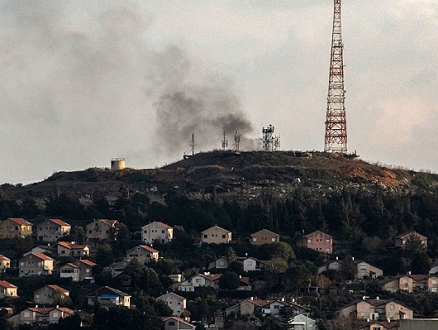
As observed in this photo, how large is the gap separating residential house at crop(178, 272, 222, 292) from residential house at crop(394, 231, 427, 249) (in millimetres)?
12000

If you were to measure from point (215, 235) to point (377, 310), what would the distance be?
1740 cm

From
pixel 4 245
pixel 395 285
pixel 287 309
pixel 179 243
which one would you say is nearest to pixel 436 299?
pixel 395 285

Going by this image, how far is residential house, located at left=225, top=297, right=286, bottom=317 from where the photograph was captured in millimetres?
78938

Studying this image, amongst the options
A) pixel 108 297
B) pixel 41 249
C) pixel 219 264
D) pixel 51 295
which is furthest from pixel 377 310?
pixel 41 249

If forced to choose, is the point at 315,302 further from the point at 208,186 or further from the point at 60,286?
the point at 208,186

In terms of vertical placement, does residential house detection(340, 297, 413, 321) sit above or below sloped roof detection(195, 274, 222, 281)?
below

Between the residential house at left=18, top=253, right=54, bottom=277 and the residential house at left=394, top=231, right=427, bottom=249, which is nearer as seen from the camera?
the residential house at left=18, top=253, right=54, bottom=277

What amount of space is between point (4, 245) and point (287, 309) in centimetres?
2795

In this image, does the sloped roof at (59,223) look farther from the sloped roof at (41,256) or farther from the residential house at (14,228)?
the sloped roof at (41,256)

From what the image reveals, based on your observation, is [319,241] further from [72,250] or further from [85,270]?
[72,250]

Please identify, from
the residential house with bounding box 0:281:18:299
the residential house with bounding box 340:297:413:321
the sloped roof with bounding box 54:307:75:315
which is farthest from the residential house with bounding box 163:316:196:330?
the residential house with bounding box 0:281:18:299

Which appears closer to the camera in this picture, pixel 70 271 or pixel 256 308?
pixel 256 308

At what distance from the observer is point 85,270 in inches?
3504

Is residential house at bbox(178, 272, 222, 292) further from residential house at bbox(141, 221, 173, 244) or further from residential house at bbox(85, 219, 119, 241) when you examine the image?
residential house at bbox(85, 219, 119, 241)
